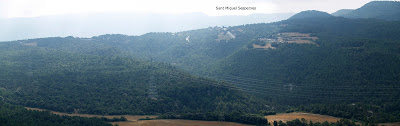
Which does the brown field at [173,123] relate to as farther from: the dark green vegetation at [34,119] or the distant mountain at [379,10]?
the distant mountain at [379,10]

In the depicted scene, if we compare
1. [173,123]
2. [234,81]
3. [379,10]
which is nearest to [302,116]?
[173,123]

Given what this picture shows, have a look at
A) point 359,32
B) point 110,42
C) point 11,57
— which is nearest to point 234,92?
point 11,57

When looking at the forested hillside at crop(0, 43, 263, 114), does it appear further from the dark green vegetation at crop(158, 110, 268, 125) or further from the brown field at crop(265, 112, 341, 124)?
the brown field at crop(265, 112, 341, 124)

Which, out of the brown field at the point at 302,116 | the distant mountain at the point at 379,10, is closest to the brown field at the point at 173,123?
the brown field at the point at 302,116

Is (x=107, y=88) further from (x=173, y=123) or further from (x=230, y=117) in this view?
(x=230, y=117)

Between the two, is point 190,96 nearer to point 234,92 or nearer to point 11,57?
point 234,92
